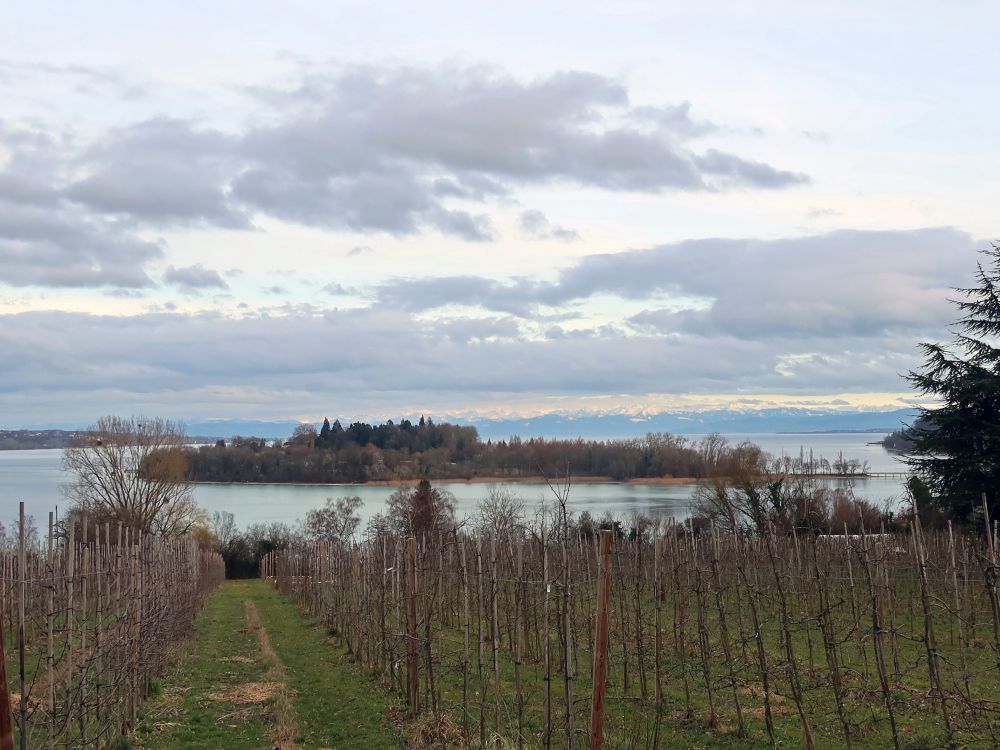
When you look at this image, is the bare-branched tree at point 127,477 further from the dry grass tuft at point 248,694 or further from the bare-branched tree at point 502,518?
the dry grass tuft at point 248,694

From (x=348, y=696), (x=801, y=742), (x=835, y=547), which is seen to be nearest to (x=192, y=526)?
(x=835, y=547)

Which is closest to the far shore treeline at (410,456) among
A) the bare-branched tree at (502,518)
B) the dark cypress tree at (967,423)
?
the bare-branched tree at (502,518)

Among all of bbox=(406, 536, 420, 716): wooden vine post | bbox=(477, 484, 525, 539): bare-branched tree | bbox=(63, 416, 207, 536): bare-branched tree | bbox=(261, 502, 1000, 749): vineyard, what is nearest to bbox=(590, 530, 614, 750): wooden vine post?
bbox=(261, 502, 1000, 749): vineyard

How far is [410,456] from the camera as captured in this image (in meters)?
115

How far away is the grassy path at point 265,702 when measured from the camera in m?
11.1

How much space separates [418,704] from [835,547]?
2081 cm

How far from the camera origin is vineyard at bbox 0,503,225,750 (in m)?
8.05

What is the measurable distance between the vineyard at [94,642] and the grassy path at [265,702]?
0.49 m

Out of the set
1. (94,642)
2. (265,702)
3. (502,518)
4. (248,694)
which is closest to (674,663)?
(502,518)

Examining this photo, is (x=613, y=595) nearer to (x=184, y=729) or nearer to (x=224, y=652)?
(x=224, y=652)

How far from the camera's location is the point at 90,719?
36.1ft

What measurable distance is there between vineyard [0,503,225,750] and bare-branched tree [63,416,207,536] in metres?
33.3

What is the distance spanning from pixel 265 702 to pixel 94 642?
4.36 meters

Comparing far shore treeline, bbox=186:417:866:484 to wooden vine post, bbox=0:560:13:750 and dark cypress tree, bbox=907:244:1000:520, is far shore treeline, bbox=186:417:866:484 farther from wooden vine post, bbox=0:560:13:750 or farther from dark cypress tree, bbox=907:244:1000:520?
wooden vine post, bbox=0:560:13:750
